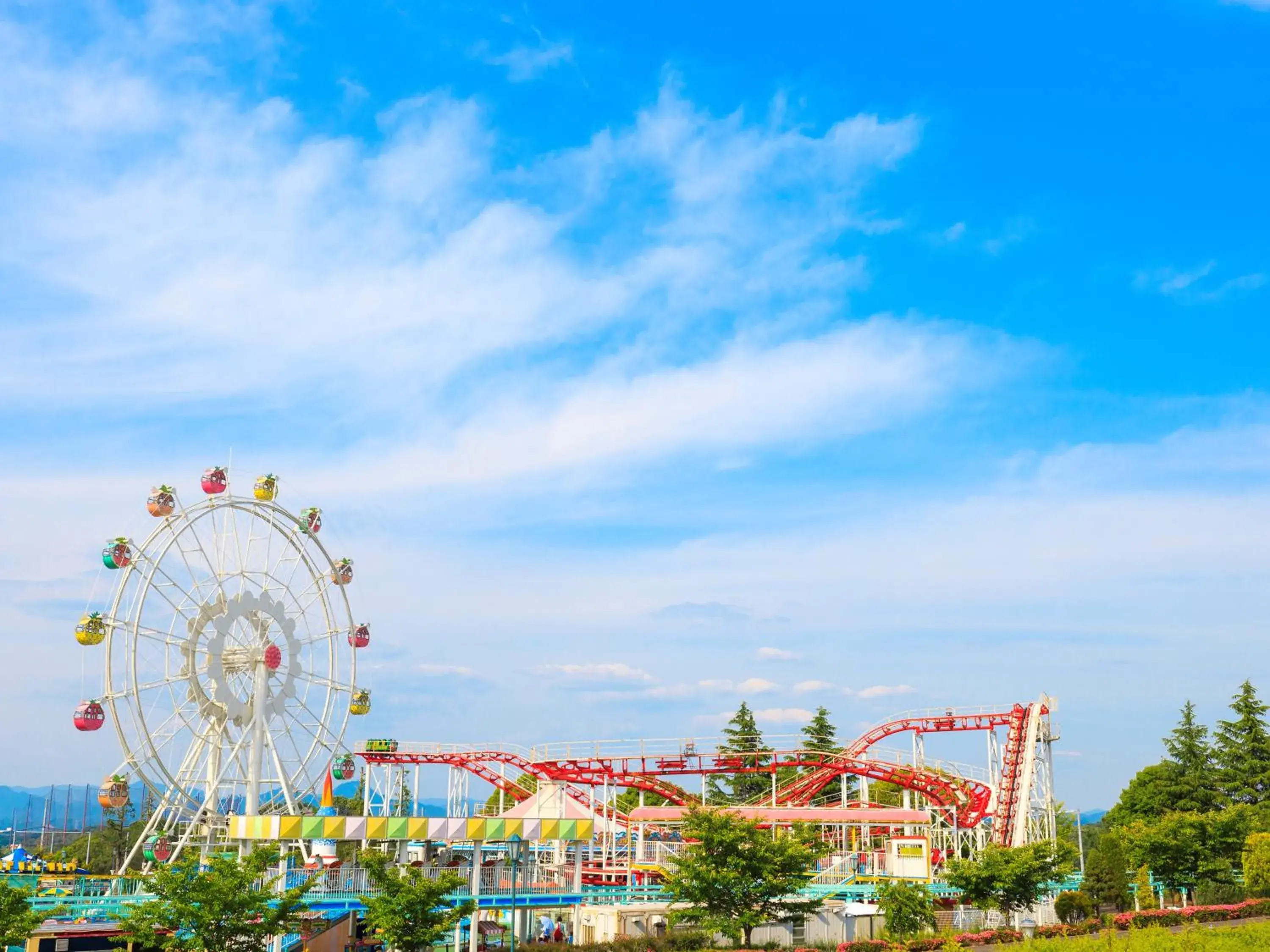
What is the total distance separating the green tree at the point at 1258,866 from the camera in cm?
4394

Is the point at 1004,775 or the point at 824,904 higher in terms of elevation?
the point at 1004,775

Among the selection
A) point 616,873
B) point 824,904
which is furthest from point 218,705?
point 824,904

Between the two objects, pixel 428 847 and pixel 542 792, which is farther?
pixel 542 792

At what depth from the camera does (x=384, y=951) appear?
105 feet

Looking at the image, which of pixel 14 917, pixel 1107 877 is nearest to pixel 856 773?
pixel 1107 877

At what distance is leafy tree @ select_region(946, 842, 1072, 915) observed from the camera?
3525 cm

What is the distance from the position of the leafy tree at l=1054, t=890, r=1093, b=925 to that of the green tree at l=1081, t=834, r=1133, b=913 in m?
3.39

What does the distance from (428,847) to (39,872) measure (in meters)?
12.1

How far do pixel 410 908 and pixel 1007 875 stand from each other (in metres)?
18.6

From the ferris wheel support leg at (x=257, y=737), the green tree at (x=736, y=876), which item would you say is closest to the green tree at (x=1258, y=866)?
the green tree at (x=736, y=876)

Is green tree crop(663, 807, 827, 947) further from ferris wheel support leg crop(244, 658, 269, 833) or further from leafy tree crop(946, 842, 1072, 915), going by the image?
ferris wheel support leg crop(244, 658, 269, 833)

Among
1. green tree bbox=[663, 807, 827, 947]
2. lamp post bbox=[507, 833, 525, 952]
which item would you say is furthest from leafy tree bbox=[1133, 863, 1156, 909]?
lamp post bbox=[507, 833, 525, 952]

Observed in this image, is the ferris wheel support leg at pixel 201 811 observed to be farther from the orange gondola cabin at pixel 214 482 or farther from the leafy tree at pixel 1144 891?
the leafy tree at pixel 1144 891

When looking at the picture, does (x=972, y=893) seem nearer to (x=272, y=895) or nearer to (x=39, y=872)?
(x=272, y=895)
